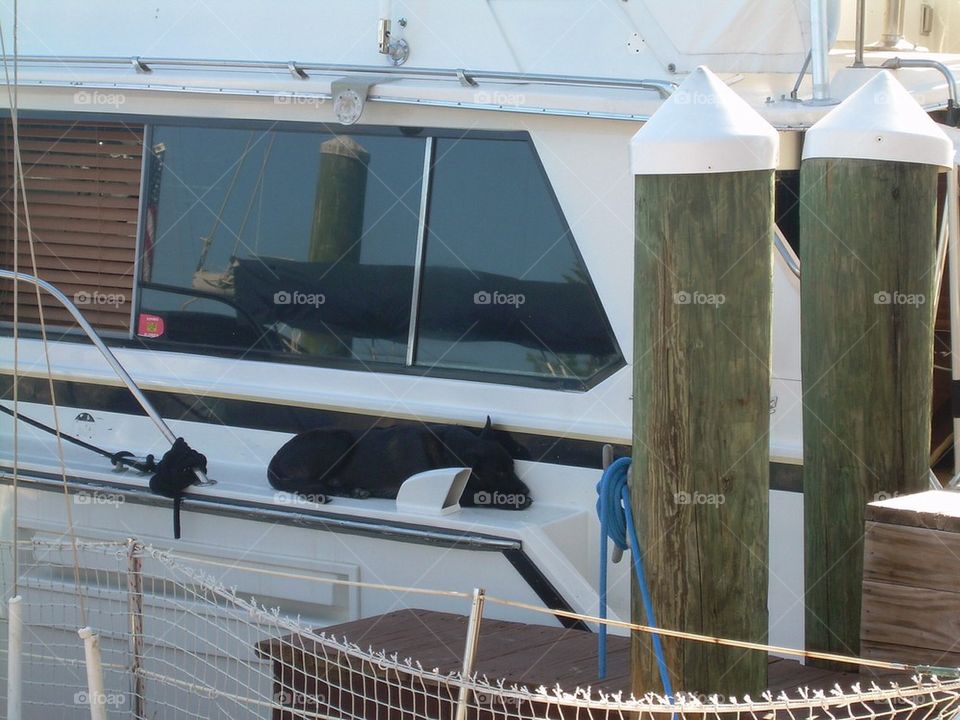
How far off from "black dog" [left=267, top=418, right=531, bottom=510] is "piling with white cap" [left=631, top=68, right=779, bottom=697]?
1.60m

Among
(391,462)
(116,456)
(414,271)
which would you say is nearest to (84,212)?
(116,456)

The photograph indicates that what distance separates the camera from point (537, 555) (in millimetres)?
4098

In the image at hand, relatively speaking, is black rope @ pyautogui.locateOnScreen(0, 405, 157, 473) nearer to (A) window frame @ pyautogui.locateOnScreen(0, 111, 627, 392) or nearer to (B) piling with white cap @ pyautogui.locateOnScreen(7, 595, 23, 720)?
(A) window frame @ pyautogui.locateOnScreen(0, 111, 627, 392)

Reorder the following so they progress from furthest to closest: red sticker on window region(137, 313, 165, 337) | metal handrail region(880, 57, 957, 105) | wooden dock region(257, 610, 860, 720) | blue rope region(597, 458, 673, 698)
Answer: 1. red sticker on window region(137, 313, 165, 337)
2. metal handrail region(880, 57, 957, 105)
3. wooden dock region(257, 610, 860, 720)
4. blue rope region(597, 458, 673, 698)

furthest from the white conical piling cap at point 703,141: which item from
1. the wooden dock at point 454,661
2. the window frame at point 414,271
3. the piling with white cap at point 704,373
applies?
the window frame at point 414,271

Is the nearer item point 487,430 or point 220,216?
point 487,430

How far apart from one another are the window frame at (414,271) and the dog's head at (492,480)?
304mm

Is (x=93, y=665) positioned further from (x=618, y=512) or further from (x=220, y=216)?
(x=220, y=216)

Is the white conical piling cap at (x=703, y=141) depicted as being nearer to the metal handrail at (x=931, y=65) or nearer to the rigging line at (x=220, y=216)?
the metal handrail at (x=931, y=65)

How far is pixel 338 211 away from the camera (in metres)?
4.83

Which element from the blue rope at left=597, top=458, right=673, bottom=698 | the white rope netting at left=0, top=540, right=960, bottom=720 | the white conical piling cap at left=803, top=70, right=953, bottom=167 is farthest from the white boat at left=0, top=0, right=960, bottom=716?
the blue rope at left=597, top=458, right=673, bottom=698

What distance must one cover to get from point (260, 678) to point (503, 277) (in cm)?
174

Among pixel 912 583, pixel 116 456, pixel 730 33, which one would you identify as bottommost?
pixel 912 583

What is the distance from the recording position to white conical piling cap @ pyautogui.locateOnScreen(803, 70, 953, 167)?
3.11 m
